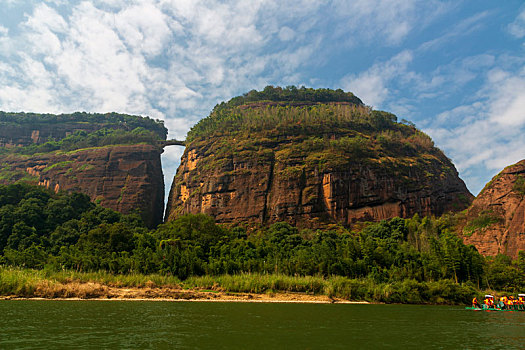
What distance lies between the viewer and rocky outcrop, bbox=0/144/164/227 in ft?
271

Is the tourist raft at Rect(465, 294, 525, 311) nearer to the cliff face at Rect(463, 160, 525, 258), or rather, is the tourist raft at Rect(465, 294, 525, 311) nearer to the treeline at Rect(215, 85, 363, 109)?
the cliff face at Rect(463, 160, 525, 258)

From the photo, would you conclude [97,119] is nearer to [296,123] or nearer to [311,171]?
[296,123]

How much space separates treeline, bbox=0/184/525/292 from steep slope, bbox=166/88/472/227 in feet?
24.3

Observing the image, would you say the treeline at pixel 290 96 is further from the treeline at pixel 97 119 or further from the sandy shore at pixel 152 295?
the sandy shore at pixel 152 295

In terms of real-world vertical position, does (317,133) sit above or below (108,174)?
above

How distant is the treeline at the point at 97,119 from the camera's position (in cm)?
12668

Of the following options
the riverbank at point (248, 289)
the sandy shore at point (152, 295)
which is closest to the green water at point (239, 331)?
the sandy shore at point (152, 295)

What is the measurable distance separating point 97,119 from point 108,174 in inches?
2638

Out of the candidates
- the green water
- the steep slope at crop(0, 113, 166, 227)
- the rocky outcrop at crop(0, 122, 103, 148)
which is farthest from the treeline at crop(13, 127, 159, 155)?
the green water

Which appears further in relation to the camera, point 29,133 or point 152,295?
point 29,133

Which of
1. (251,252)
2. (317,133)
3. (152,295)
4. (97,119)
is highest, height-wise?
(97,119)

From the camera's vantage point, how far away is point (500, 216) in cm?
5488

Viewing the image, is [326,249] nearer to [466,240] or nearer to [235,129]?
[466,240]

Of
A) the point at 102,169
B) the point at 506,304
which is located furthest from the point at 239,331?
the point at 102,169
